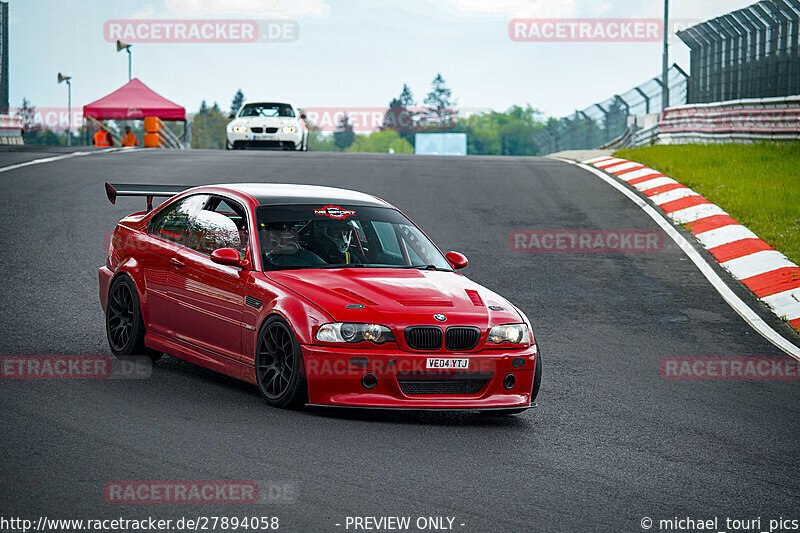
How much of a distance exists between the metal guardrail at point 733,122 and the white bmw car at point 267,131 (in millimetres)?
9470

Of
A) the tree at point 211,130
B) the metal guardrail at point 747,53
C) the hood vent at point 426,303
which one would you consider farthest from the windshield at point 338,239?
the tree at point 211,130

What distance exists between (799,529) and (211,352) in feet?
13.9

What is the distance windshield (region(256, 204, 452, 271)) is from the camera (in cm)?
766

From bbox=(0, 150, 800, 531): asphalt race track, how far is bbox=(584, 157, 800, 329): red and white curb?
0.41 m

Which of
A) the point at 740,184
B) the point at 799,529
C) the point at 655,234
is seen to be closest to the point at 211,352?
the point at 799,529

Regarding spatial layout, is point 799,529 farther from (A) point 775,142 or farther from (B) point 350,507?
(A) point 775,142

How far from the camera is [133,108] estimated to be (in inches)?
1481

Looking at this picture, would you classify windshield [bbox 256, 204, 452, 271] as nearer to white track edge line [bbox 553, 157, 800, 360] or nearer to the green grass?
white track edge line [bbox 553, 157, 800, 360]

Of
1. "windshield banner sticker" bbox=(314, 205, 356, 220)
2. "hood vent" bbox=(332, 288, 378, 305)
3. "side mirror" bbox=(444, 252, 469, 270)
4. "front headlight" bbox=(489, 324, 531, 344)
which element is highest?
"windshield banner sticker" bbox=(314, 205, 356, 220)

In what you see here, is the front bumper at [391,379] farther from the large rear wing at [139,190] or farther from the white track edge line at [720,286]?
the white track edge line at [720,286]

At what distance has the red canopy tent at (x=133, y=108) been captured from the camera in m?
37.5

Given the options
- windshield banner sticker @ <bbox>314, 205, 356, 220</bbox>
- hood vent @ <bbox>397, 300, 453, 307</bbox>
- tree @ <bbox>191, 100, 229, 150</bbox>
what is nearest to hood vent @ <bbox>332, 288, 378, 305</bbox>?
hood vent @ <bbox>397, 300, 453, 307</bbox>

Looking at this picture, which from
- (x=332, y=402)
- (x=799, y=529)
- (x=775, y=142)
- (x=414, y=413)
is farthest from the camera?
(x=775, y=142)

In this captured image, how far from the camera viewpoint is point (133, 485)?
5160mm
